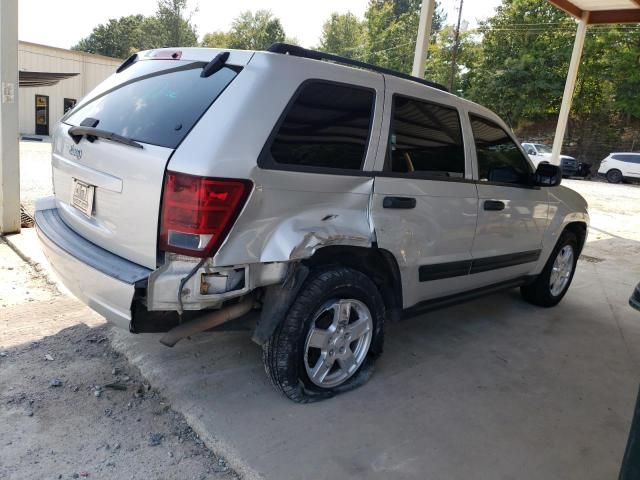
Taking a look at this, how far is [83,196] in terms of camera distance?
287 centimetres

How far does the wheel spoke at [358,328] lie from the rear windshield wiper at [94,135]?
1606 millimetres

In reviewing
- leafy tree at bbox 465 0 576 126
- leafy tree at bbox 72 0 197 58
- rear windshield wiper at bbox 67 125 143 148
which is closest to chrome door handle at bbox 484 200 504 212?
rear windshield wiper at bbox 67 125 143 148

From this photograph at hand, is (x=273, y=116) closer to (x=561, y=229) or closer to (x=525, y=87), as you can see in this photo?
(x=561, y=229)

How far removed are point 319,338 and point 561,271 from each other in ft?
11.4

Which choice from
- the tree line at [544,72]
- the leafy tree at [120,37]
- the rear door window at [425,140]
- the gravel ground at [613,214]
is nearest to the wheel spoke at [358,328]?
the rear door window at [425,140]

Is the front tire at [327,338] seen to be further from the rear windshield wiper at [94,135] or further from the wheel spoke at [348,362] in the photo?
the rear windshield wiper at [94,135]

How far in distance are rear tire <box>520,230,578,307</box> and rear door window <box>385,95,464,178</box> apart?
2.05 m

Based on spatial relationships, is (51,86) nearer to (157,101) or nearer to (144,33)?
(157,101)

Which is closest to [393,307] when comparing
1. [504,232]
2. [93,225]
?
[504,232]

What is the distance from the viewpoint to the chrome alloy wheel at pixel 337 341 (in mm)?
2988

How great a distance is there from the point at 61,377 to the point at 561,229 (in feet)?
14.6

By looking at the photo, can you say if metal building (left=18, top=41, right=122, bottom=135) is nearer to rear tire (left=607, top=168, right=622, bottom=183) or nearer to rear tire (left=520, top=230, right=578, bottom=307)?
rear tire (left=520, top=230, right=578, bottom=307)

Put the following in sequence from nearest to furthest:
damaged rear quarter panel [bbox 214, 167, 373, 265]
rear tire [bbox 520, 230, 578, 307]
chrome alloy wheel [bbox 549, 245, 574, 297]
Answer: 1. damaged rear quarter panel [bbox 214, 167, 373, 265]
2. rear tire [bbox 520, 230, 578, 307]
3. chrome alloy wheel [bbox 549, 245, 574, 297]

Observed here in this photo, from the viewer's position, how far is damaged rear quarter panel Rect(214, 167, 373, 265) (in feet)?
8.17
